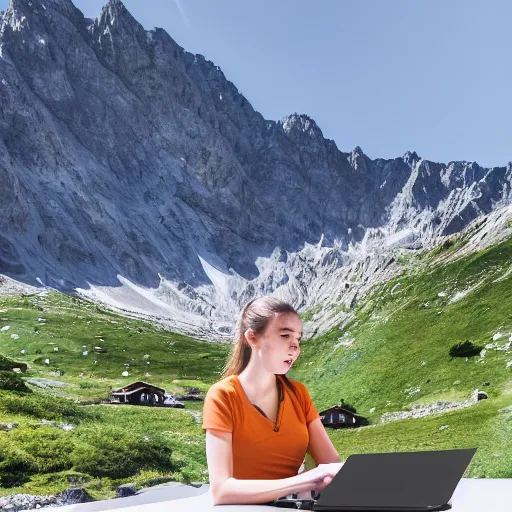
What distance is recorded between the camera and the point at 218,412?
242cm

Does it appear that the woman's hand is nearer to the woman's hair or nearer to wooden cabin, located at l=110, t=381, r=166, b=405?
the woman's hair

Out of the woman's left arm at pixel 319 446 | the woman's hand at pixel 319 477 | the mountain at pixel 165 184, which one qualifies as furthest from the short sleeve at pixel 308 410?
the mountain at pixel 165 184

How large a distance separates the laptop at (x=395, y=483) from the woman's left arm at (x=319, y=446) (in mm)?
747

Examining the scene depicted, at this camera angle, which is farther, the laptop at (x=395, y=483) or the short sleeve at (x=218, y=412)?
the short sleeve at (x=218, y=412)

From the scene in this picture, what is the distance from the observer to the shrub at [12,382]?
376 inches

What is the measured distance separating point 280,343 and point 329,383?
8.82 m

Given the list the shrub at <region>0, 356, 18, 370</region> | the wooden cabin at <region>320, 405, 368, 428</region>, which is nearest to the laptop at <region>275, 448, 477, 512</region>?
the wooden cabin at <region>320, 405, 368, 428</region>

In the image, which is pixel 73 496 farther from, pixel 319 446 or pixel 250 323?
pixel 250 323

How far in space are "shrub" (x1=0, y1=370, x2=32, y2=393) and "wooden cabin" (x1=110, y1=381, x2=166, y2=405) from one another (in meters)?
1.72

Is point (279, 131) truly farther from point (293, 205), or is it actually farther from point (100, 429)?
point (100, 429)

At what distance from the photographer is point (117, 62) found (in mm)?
85250

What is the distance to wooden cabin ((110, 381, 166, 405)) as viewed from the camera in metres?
11.2

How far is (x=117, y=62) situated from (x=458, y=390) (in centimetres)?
8414

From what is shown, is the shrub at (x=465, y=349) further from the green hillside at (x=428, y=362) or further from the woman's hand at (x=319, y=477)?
the woman's hand at (x=319, y=477)
